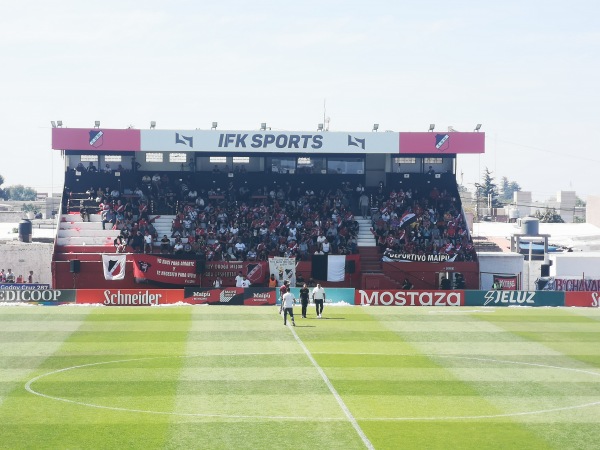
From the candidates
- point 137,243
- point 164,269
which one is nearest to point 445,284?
point 164,269

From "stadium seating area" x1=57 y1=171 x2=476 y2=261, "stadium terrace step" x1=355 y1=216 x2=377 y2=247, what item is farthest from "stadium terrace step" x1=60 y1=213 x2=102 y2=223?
"stadium terrace step" x1=355 y1=216 x2=377 y2=247

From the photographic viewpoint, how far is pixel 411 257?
63281 mm

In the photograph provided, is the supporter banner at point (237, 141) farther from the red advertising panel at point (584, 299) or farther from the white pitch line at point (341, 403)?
the white pitch line at point (341, 403)

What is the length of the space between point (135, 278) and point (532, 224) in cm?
2902

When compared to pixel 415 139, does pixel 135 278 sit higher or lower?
lower

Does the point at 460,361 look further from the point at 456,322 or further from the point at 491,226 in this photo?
the point at 491,226

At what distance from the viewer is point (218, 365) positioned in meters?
31.8

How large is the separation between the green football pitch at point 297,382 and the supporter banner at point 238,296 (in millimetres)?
5288

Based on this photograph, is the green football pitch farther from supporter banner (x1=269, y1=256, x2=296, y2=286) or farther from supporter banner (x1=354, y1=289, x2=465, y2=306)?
supporter banner (x1=269, y1=256, x2=296, y2=286)

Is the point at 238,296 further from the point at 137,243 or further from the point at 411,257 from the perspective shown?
the point at 411,257

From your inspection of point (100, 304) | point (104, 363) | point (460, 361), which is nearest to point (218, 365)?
point (104, 363)

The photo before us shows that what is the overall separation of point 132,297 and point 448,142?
2775 cm

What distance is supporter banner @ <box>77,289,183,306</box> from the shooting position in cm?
5262

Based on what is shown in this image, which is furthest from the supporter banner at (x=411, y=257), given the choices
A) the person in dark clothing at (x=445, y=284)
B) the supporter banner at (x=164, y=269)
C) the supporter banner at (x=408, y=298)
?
the supporter banner at (x=164, y=269)
